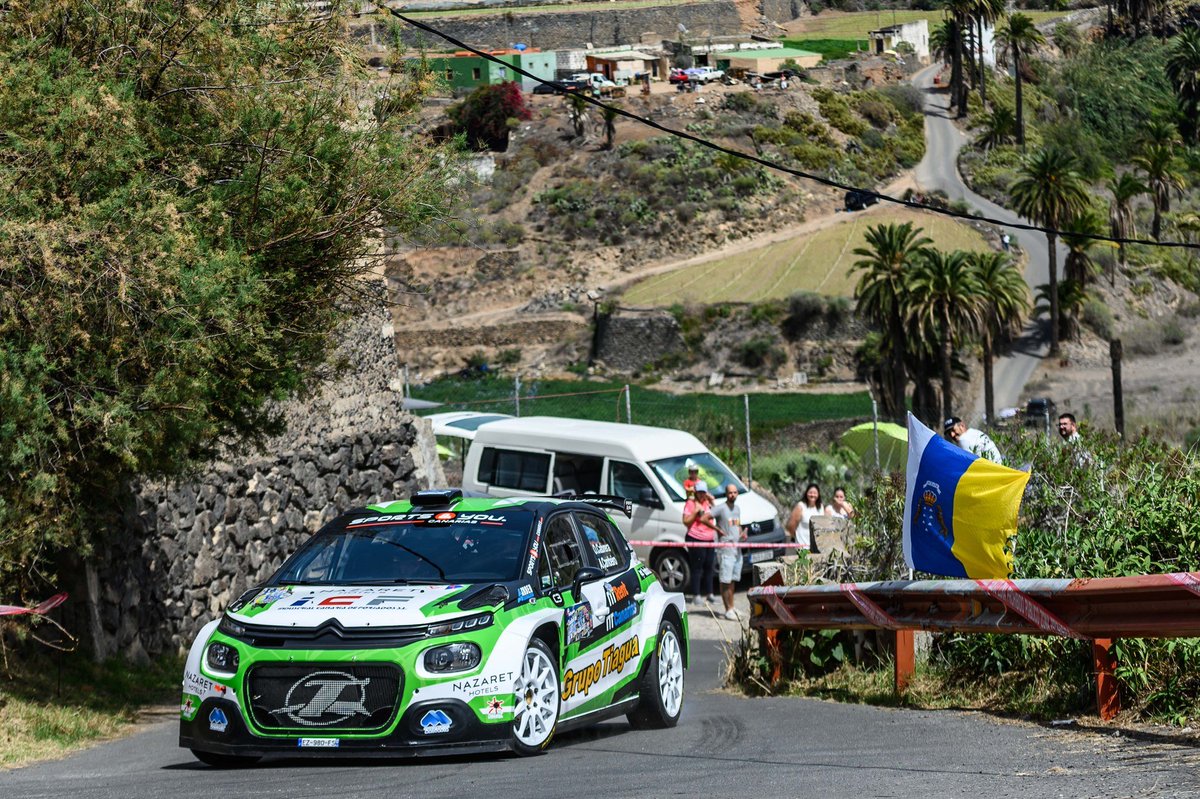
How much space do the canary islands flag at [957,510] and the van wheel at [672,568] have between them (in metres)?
10.6

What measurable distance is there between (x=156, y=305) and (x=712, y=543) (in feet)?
34.8

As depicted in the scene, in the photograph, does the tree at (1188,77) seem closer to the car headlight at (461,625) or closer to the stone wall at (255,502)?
the stone wall at (255,502)

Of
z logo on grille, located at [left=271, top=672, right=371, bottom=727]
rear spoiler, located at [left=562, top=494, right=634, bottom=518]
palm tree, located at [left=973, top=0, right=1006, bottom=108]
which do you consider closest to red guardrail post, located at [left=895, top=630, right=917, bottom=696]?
rear spoiler, located at [left=562, top=494, right=634, bottom=518]

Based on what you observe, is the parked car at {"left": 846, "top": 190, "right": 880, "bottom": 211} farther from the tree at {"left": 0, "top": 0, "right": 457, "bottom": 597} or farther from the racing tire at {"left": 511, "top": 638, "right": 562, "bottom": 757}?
the racing tire at {"left": 511, "top": 638, "right": 562, "bottom": 757}

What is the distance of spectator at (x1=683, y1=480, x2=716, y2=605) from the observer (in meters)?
19.4

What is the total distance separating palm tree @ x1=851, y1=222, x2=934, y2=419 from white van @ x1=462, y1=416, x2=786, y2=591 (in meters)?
33.2

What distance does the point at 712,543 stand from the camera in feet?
63.3

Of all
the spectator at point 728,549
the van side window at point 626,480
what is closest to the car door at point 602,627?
the spectator at point 728,549

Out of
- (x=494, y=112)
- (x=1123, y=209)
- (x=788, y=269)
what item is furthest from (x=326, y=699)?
(x=494, y=112)

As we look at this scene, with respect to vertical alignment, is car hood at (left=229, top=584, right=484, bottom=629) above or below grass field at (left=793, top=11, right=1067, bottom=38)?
below

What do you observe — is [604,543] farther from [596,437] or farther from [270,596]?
[596,437]

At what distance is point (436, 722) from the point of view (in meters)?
7.96

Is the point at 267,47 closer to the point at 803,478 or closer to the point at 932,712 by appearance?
the point at 932,712

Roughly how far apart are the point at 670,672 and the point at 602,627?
3.57 feet
